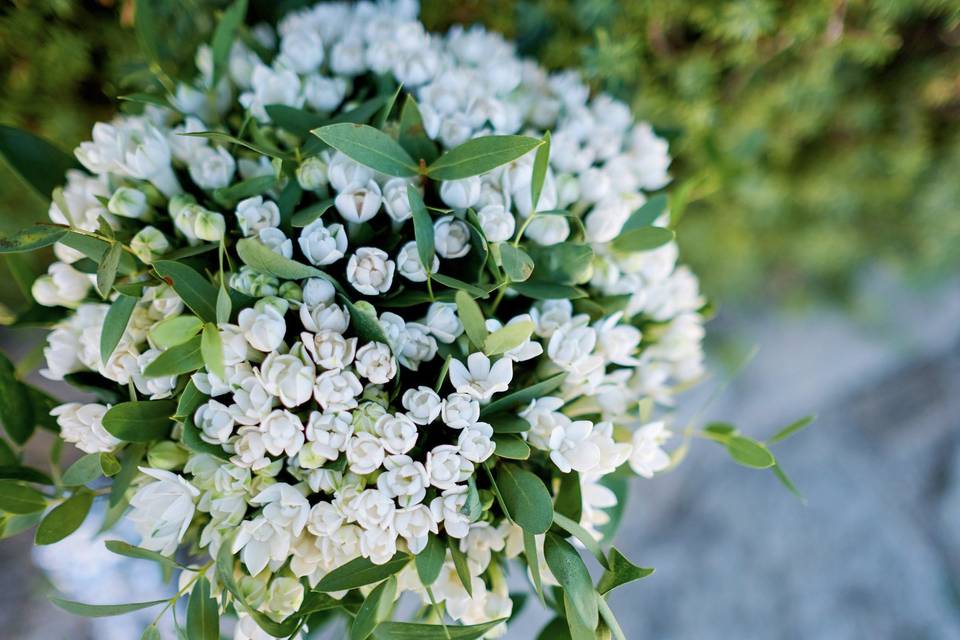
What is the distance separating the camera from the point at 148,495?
0.38 m

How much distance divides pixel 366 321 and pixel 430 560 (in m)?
0.15

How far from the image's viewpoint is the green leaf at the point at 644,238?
0.46m

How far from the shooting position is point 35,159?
0.47m

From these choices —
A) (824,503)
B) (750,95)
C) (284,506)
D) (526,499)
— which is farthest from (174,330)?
(824,503)

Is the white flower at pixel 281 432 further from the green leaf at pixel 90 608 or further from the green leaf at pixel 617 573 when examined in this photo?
the green leaf at pixel 617 573

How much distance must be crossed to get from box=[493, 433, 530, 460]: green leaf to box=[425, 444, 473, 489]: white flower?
26mm

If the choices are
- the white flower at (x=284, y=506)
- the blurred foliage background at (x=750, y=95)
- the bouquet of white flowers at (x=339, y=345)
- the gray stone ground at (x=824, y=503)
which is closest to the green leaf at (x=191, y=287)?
the bouquet of white flowers at (x=339, y=345)

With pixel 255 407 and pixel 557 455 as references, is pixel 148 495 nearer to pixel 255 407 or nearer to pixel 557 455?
pixel 255 407

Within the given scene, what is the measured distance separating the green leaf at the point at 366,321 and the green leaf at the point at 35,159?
0.27 meters

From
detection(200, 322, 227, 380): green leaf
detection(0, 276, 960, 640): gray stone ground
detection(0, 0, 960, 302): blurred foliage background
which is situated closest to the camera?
detection(200, 322, 227, 380): green leaf

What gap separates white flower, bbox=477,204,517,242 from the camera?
406 mm

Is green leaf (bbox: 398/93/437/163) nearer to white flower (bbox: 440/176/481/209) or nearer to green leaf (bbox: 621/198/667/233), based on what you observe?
white flower (bbox: 440/176/481/209)

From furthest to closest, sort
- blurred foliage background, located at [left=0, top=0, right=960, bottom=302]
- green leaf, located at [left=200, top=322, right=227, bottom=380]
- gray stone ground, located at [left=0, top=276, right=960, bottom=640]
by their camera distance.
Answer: gray stone ground, located at [left=0, top=276, right=960, bottom=640] < blurred foliage background, located at [left=0, top=0, right=960, bottom=302] < green leaf, located at [left=200, top=322, right=227, bottom=380]

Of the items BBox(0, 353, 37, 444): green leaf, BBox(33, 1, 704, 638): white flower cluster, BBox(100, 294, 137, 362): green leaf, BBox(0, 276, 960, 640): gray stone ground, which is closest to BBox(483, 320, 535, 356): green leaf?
BBox(33, 1, 704, 638): white flower cluster
